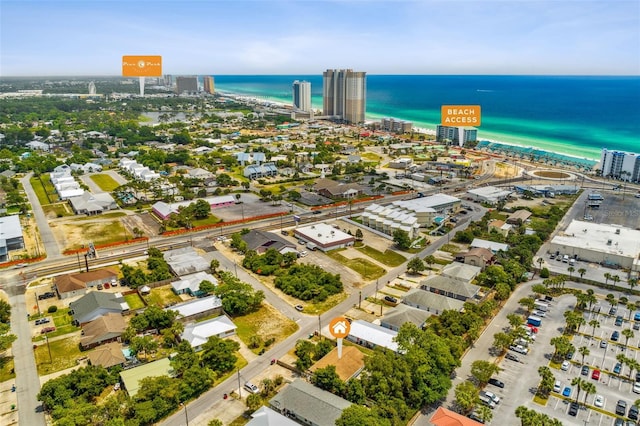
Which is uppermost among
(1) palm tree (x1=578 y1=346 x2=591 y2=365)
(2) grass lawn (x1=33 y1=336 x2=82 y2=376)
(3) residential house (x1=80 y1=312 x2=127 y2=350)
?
(1) palm tree (x1=578 y1=346 x2=591 y2=365)

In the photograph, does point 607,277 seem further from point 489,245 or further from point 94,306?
point 94,306

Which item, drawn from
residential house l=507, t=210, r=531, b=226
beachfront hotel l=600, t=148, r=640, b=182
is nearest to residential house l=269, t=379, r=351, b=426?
residential house l=507, t=210, r=531, b=226

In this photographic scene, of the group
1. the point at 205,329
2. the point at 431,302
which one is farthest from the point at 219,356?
the point at 431,302

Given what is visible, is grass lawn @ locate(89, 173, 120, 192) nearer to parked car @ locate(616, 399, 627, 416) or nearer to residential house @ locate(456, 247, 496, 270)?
residential house @ locate(456, 247, 496, 270)

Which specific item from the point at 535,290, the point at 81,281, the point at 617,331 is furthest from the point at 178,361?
the point at 617,331

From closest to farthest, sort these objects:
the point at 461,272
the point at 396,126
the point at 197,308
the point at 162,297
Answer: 1. the point at 197,308
2. the point at 162,297
3. the point at 461,272
4. the point at 396,126

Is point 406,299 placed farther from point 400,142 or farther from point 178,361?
point 400,142

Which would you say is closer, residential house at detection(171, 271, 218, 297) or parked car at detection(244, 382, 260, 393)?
parked car at detection(244, 382, 260, 393)
